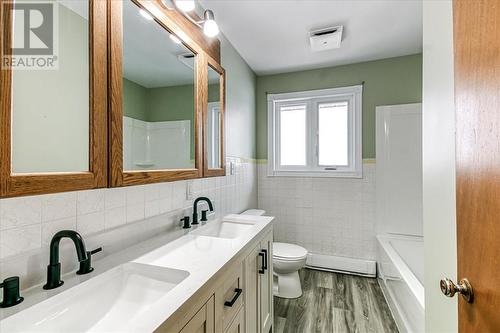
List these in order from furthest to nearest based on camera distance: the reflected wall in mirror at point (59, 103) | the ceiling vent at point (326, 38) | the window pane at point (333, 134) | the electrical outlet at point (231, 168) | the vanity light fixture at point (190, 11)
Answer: the window pane at point (333, 134), the electrical outlet at point (231, 168), the ceiling vent at point (326, 38), the vanity light fixture at point (190, 11), the reflected wall in mirror at point (59, 103)

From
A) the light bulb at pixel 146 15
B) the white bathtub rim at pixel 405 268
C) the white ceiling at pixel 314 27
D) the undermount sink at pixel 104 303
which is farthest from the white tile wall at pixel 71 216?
the white bathtub rim at pixel 405 268

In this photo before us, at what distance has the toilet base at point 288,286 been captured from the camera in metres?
2.25

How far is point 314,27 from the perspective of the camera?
2.07m

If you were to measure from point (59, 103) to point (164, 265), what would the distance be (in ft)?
2.24

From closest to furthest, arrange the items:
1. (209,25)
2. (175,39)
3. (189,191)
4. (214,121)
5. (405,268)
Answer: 1. (175,39)
2. (209,25)
3. (189,191)
4. (214,121)
5. (405,268)

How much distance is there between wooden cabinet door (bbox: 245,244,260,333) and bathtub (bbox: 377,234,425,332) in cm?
99

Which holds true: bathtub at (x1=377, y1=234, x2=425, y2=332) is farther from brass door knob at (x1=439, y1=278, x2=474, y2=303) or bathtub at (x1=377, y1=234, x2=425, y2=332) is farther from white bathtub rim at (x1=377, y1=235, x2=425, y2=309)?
brass door knob at (x1=439, y1=278, x2=474, y2=303)

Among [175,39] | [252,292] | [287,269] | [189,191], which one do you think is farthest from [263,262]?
[175,39]

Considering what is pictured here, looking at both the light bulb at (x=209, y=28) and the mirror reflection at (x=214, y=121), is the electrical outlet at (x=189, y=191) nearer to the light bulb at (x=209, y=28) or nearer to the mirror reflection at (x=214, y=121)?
the mirror reflection at (x=214, y=121)

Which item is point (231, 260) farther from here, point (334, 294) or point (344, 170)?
point (344, 170)

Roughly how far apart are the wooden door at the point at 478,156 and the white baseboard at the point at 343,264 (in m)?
2.18

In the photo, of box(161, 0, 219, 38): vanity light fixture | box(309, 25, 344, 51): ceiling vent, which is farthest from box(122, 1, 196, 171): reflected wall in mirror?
box(309, 25, 344, 51): ceiling vent

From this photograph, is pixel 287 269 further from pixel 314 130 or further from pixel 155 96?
pixel 155 96

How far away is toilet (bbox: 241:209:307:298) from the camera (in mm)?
2160
